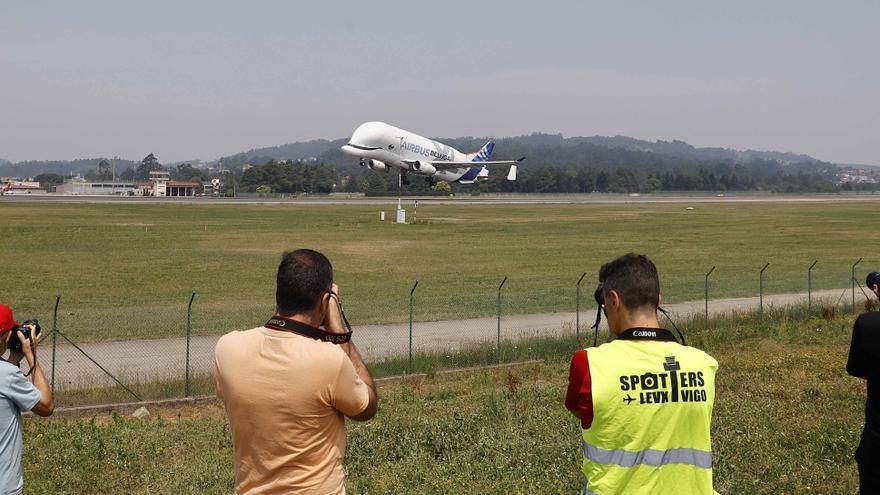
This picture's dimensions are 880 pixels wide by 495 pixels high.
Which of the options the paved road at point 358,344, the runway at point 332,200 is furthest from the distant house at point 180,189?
the paved road at point 358,344

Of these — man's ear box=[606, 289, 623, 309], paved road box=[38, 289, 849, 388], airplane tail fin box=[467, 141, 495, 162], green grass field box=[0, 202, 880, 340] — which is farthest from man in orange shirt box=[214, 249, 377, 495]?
airplane tail fin box=[467, 141, 495, 162]

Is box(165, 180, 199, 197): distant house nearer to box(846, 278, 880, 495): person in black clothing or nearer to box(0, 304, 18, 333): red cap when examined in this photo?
box(0, 304, 18, 333): red cap

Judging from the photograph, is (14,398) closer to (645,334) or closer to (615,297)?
(615,297)

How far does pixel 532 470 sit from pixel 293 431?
511 centimetres

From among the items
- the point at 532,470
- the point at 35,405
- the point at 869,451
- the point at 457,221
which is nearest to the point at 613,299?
the point at 869,451

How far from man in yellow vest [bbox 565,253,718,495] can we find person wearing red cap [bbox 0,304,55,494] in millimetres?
3537

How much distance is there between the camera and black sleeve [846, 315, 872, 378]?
601 cm

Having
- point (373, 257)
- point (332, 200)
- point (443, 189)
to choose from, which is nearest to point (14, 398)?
point (373, 257)

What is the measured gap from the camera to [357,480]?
30.7ft

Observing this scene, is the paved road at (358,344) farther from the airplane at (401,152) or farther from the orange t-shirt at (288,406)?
the airplane at (401,152)

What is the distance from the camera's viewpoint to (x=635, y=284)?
468cm

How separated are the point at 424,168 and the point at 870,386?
7913cm

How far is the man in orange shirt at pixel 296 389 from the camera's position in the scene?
4.76m

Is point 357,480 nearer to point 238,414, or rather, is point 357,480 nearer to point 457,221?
point 238,414
